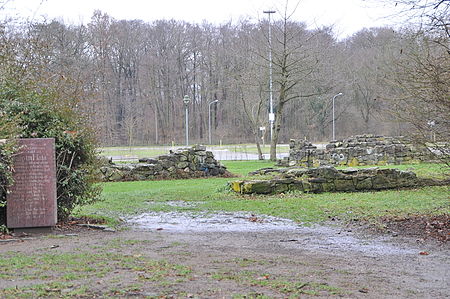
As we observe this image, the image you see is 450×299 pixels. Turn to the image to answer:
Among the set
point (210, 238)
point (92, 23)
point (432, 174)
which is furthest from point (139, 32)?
point (210, 238)

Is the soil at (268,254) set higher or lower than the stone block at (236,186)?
lower

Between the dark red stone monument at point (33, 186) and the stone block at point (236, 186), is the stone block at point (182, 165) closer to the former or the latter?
the stone block at point (236, 186)

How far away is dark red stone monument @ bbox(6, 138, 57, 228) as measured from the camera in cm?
830

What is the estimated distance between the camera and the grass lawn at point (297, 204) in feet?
35.3

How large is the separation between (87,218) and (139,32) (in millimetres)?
57514

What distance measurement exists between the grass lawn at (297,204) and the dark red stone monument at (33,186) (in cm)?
166

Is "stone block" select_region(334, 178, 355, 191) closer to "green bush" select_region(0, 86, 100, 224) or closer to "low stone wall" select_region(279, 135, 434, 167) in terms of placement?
"green bush" select_region(0, 86, 100, 224)

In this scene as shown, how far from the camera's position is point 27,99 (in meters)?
9.38

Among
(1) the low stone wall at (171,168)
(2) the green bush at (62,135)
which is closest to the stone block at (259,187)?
(2) the green bush at (62,135)

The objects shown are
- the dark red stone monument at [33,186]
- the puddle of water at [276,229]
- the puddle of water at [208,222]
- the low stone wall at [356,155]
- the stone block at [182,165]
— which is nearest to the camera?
the puddle of water at [276,229]

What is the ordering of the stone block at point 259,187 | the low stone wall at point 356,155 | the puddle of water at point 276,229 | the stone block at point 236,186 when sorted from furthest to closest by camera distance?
the low stone wall at point 356,155, the stone block at point 236,186, the stone block at point 259,187, the puddle of water at point 276,229

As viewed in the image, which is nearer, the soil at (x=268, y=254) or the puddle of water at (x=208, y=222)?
the soil at (x=268, y=254)

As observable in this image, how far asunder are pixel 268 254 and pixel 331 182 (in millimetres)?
8349

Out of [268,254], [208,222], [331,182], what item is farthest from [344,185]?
[268,254]
